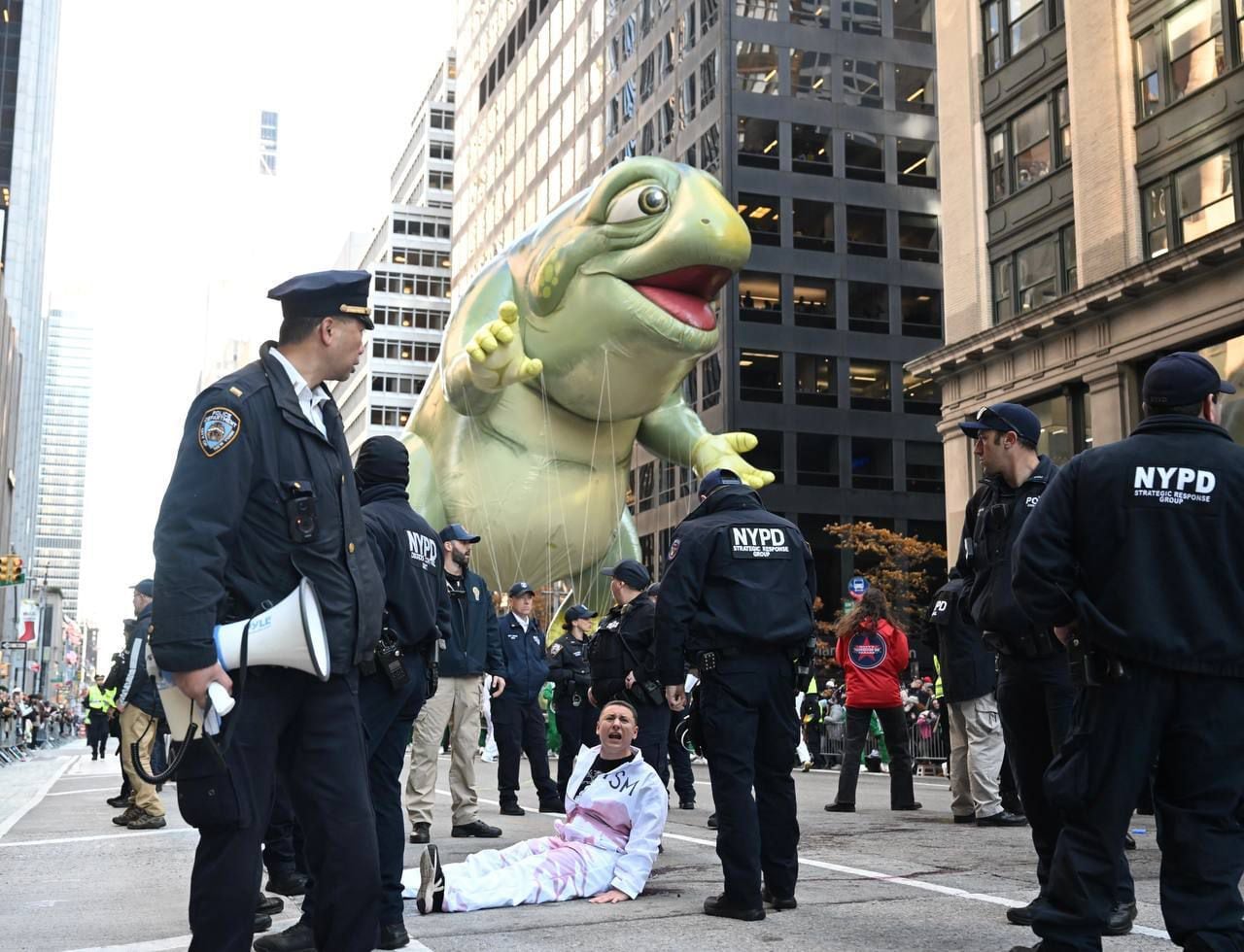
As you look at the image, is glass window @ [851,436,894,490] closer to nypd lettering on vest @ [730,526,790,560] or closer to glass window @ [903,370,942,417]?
glass window @ [903,370,942,417]

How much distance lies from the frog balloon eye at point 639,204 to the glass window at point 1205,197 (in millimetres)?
13321

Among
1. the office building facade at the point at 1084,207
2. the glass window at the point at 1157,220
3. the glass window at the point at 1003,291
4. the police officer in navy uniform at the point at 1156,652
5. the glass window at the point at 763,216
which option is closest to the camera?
the police officer in navy uniform at the point at 1156,652

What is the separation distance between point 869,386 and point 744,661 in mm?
44181

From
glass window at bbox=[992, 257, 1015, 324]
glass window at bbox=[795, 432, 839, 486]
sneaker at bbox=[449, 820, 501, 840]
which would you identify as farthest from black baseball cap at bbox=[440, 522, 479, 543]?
glass window at bbox=[795, 432, 839, 486]

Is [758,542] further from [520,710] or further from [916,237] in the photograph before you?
[916,237]

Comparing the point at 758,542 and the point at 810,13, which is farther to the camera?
the point at 810,13

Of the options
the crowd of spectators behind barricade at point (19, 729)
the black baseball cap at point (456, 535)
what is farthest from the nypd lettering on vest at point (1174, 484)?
the crowd of spectators behind barricade at point (19, 729)

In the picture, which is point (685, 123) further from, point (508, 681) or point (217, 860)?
point (217, 860)

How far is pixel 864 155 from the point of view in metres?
49.8

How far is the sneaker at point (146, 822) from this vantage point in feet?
33.0

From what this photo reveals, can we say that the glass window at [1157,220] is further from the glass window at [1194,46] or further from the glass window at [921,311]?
the glass window at [921,311]

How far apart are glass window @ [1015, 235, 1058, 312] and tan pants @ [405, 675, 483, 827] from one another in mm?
→ 20307

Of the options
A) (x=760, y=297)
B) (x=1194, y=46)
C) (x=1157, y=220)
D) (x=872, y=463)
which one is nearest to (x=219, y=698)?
(x=1157, y=220)

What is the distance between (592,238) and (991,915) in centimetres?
914
